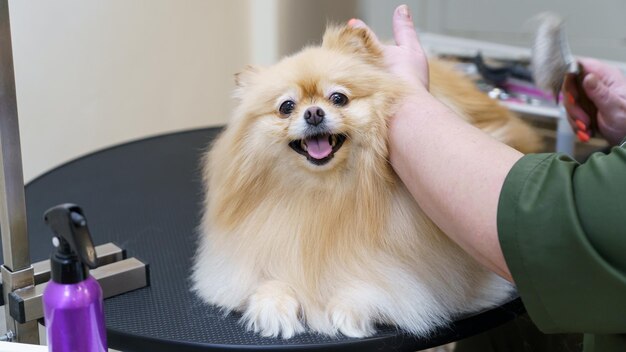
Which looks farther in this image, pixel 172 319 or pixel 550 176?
pixel 172 319

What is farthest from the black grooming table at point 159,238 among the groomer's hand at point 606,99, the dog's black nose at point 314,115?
the groomer's hand at point 606,99

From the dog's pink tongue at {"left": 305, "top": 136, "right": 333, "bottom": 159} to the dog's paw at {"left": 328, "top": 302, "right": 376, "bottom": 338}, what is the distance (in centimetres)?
18

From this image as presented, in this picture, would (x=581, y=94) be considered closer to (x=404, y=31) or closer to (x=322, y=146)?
(x=404, y=31)

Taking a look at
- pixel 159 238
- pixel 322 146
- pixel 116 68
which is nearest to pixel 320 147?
pixel 322 146

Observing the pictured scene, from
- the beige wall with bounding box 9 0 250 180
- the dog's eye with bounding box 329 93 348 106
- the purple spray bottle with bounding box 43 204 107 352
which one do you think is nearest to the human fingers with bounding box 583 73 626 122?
the dog's eye with bounding box 329 93 348 106

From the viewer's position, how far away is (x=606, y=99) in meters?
1.14

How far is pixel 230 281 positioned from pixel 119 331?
0.14 meters

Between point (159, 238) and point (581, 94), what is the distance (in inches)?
30.0

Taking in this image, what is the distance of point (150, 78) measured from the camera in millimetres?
2117

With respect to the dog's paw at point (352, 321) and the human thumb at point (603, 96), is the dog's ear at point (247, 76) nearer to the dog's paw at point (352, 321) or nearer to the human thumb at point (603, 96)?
the dog's paw at point (352, 321)

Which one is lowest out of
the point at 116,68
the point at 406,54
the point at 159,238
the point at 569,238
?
the point at 159,238

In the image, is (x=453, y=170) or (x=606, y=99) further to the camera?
(x=606, y=99)

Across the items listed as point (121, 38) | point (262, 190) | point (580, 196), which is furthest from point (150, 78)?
point (580, 196)

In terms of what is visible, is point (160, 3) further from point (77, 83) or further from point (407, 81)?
point (407, 81)
